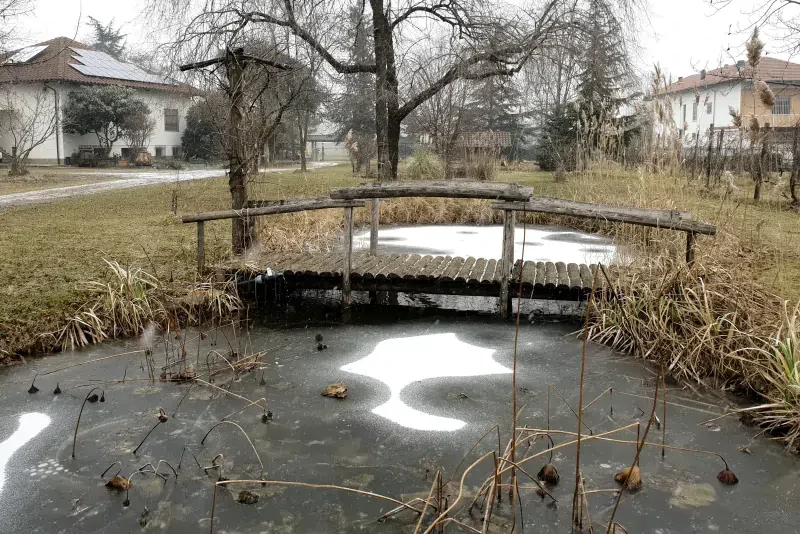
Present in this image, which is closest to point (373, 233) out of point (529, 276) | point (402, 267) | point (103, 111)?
point (402, 267)

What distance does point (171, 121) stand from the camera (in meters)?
31.1

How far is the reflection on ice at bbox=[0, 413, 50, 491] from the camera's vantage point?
3.15m

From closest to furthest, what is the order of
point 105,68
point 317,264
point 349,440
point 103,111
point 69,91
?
point 349,440 < point 317,264 < point 103,111 < point 69,91 < point 105,68

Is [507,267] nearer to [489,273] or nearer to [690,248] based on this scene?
[489,273]

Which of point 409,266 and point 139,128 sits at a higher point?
point 139,128

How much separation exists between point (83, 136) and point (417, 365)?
26883 millimetres

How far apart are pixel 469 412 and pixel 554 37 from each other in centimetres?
1075

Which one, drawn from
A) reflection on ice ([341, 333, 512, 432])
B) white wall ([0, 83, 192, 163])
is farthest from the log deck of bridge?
white wall ([0, 83, 192, 163])

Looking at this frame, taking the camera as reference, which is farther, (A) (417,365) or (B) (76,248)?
(B) (76,248)

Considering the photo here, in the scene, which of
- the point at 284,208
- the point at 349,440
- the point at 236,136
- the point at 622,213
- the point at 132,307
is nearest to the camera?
the point at 349,440

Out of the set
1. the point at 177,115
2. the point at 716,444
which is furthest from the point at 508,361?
the point at 177,115

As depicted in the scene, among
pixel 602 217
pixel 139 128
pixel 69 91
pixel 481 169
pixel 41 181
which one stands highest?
pixel 69 91

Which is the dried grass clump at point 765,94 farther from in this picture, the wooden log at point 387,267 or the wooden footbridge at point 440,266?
the wooden log at point 387,267

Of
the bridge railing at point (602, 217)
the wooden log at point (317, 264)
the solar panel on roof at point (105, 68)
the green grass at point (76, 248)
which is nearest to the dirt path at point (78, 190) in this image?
the green grass at point (76, 248)
